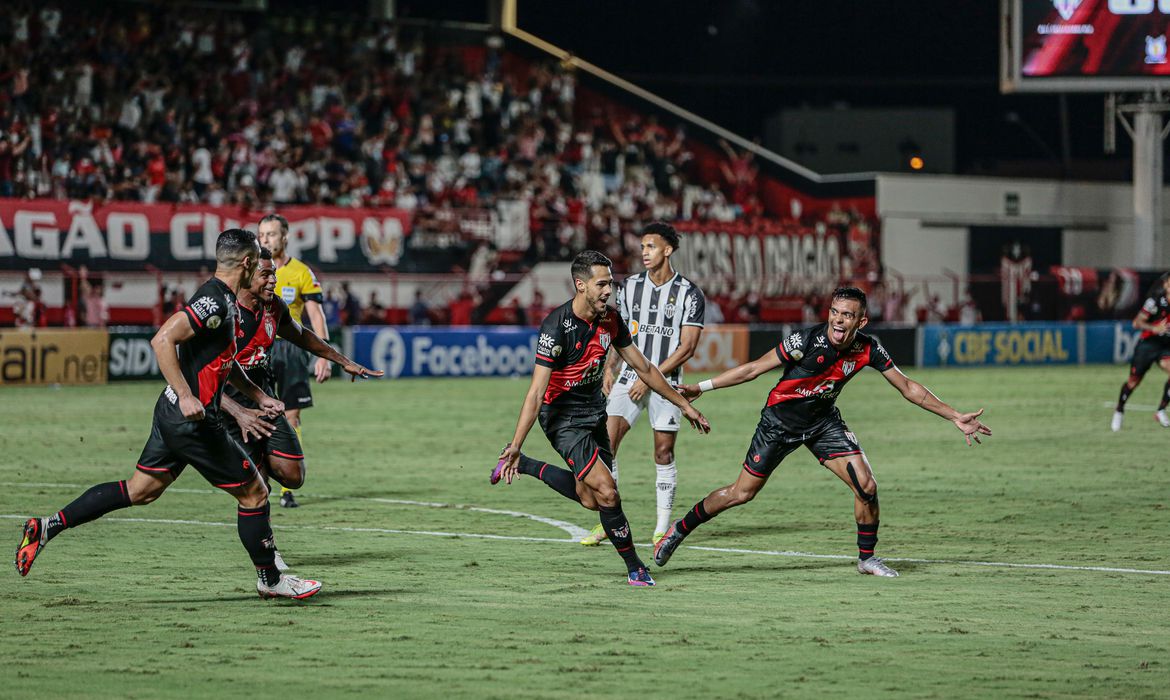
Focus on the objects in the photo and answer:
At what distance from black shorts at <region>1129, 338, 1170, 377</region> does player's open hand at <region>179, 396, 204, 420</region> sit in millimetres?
17299

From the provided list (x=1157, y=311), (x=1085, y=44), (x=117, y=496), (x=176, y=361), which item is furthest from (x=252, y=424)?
(x=1085, y=44)

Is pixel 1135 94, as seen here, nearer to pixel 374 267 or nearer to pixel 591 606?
pixel 374 267

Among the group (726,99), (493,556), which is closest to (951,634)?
(493,556)

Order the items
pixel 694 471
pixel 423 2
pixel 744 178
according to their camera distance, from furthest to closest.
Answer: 1. pixel 423 2
2. pixel 744 178
3. pixel 694 471

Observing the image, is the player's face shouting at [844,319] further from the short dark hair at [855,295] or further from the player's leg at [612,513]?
the player's leg at [612,513]

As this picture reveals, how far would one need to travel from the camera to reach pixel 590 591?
965 cm

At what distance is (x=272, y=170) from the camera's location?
3500cm

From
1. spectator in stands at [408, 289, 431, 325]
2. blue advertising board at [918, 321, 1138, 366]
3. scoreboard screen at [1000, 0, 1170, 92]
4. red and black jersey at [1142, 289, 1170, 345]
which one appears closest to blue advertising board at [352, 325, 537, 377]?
spectator in stands at [408, 289, 431, 325]

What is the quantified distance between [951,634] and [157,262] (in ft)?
87.7

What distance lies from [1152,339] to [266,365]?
15674mm

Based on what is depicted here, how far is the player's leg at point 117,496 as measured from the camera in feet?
29.4

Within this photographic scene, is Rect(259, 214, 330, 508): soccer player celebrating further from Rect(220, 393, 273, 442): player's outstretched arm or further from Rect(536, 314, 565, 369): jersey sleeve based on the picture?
Rect(220, 393, 273, 442): player's outstretched arm

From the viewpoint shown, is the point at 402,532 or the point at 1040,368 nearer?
the point at 402,532

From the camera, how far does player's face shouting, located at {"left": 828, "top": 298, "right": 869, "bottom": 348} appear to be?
1016cm
